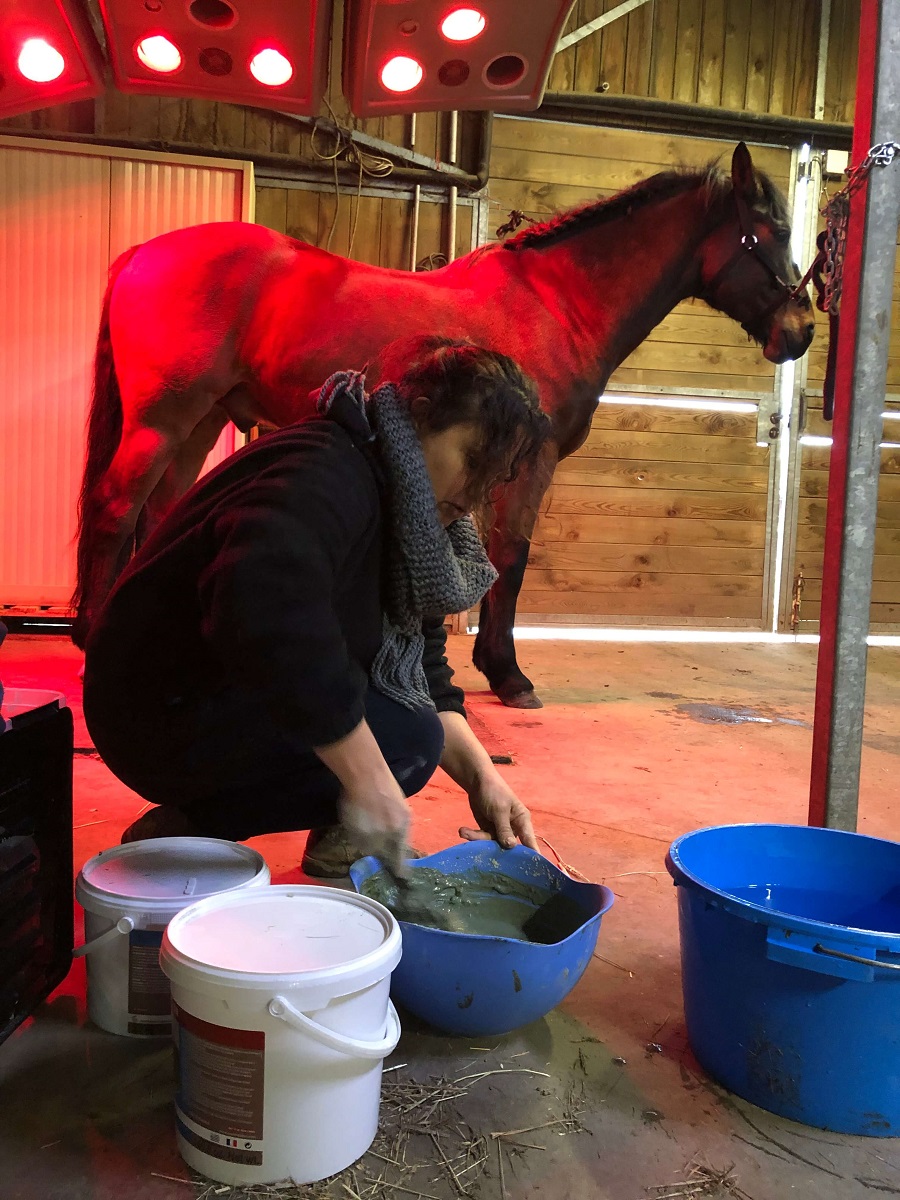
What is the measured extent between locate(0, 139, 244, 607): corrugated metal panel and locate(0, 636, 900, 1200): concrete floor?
7.28ft

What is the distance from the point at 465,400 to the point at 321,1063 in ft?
2.31

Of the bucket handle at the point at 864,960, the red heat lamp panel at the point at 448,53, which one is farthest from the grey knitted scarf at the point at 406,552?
the red heat lamp panel at the point at 448,53

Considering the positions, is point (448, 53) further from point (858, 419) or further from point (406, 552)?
point (406, 552)

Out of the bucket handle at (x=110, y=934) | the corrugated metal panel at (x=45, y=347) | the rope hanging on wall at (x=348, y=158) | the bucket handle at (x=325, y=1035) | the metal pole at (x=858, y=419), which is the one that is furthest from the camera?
the rope hanging on wall at (x=348, y=158)

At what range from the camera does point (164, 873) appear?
1.09 m

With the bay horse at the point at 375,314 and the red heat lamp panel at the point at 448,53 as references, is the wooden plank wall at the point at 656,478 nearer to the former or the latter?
the bay horse at the point at 375,314

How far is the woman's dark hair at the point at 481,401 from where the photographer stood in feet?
3.37

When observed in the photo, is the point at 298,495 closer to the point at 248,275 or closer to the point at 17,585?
the point at 248,275

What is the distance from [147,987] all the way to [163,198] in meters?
3.94

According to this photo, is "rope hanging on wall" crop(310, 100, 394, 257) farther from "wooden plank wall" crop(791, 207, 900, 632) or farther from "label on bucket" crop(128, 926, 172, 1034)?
"label on bucket" crop(128, 926, 172, 1034)

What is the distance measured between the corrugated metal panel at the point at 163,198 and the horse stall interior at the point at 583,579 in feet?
0.04

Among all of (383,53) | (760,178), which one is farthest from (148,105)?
(760,178)

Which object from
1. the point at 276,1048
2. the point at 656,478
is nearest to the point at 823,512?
the point at 656,478

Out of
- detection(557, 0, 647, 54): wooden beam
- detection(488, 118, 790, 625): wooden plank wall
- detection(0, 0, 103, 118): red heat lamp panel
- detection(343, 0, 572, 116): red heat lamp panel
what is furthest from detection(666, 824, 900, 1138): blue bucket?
detection(557, 0, 647, 54): wooden beam
